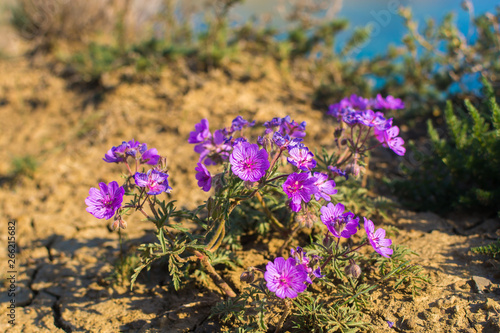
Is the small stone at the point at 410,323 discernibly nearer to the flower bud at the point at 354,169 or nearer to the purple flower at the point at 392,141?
the flower bud at the point at 354,169

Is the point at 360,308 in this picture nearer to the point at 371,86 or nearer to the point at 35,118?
the point at 371,86

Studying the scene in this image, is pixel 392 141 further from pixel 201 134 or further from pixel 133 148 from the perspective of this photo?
pixel 133 148

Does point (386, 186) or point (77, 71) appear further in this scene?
point (77, 71)

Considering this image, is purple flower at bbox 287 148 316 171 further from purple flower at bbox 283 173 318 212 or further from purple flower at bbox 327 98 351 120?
purple flower at bbox 327 98 351 120

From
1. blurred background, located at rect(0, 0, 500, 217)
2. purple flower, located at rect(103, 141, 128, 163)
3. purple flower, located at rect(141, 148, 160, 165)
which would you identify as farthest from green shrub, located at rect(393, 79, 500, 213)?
purple flower, located at rect(103, 141, 128, 163)

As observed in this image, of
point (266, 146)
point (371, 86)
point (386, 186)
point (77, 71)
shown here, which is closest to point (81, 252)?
point (266, 146)
